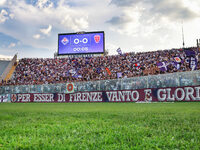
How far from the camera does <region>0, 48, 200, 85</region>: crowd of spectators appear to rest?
31.6 m

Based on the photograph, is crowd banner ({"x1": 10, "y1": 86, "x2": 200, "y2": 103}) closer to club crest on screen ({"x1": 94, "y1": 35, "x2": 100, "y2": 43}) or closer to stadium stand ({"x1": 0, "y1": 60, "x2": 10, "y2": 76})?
club crest on screen ({"x1": 94, "y1": 35, "x2": 100, "y2": 43})

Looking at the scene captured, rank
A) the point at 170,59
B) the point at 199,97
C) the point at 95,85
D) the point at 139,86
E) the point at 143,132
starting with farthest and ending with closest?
the point at 170,59 → the point at 95,85 → the point at 139,86 → the point at 199,97 → the point at 143,132

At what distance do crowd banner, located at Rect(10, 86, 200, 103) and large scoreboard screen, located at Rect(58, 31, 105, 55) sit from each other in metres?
16.6

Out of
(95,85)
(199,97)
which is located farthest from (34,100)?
(199,97)

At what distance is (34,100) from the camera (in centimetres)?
2808

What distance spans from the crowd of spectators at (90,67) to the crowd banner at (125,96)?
11.9 feet

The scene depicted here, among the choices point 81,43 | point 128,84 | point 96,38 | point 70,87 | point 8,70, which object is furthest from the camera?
point 8,70

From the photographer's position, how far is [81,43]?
4175cm

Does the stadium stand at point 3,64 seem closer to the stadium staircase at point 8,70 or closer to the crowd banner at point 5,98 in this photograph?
the stadium staircase at point 8,70

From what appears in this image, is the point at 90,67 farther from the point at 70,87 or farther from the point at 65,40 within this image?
the point at 70,87

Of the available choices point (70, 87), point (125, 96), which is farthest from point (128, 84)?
point (70, 87)

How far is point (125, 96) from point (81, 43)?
22516 millimetres

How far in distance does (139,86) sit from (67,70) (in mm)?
20254

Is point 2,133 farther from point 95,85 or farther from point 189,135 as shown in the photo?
point 95,85
